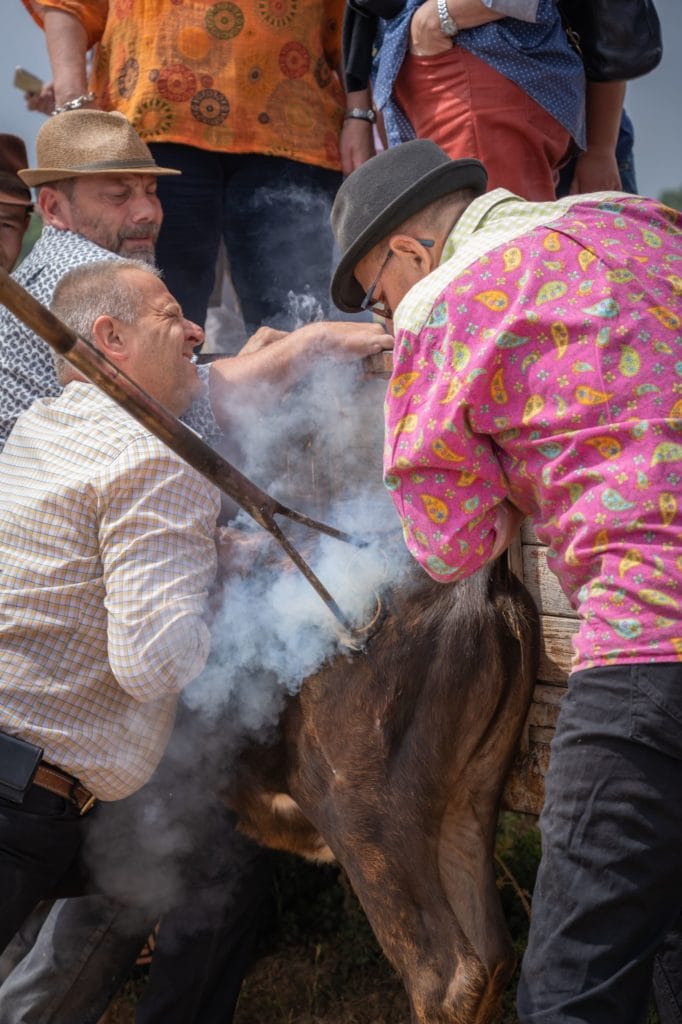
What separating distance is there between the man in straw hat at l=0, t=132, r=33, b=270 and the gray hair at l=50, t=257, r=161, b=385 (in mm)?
1557

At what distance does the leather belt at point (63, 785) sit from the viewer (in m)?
2.47

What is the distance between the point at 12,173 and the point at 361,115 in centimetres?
129

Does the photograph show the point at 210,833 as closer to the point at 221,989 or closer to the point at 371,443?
the point at 221,989

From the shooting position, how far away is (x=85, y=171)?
3512mm

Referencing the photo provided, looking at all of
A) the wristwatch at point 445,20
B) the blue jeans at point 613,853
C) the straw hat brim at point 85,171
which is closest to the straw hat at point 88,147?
the straw hat brim at point 85,171

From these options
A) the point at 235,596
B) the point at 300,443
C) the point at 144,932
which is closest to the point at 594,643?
the point at 235,596

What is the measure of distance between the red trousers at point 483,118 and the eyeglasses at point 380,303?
1057mm

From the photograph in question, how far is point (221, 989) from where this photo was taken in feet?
10.1

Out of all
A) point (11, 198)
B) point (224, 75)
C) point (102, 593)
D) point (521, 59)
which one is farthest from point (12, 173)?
point (102, 593)

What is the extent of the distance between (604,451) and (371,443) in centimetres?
97

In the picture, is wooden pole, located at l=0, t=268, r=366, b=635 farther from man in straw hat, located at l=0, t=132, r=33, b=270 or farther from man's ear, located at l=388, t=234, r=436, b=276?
man in straw hat, located at l=0, t=132, r=33, b=270

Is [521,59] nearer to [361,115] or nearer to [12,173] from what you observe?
[361,115]

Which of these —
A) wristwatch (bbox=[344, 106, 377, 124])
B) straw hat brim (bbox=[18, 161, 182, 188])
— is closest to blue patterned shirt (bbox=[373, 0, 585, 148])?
wristwatch (bbox=[344, 106, 377, 124])

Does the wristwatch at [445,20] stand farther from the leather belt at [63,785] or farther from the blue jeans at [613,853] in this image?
the leather belt at [63,785]
